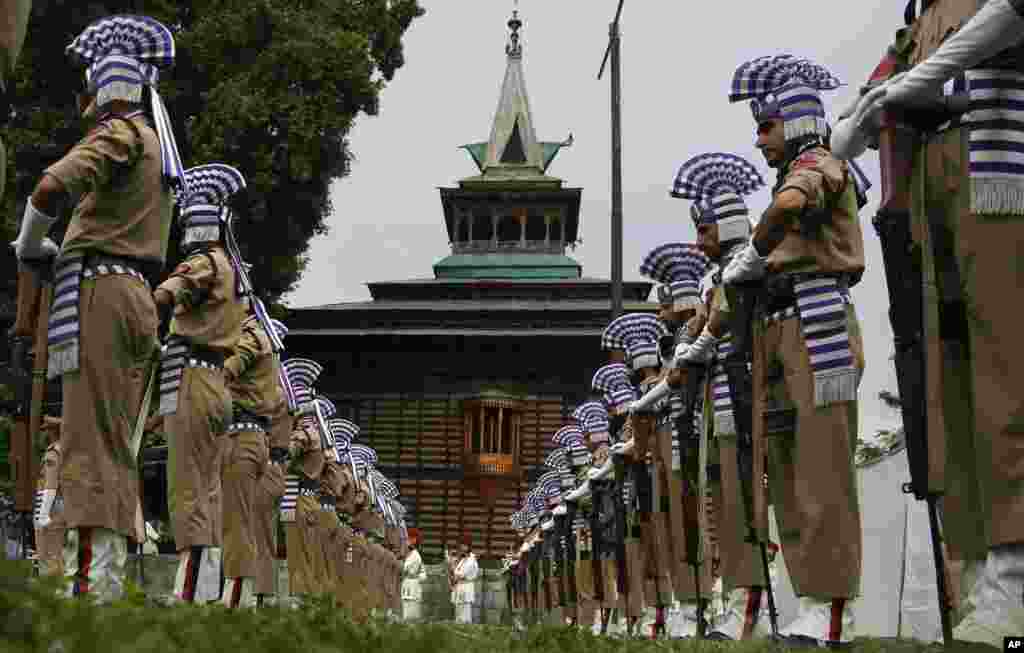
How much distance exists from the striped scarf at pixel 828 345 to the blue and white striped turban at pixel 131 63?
314 cm

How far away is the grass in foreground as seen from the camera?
2039 mm

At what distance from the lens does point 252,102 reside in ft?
64.9

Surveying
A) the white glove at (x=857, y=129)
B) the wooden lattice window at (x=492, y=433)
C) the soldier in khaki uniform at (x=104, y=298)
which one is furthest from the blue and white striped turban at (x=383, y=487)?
the white glove at (x=857, y=129)

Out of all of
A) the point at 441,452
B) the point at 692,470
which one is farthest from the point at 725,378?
the point at 441,452

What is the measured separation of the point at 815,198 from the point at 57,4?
15.8 meters

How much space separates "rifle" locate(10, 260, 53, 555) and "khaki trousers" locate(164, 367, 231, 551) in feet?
6.10

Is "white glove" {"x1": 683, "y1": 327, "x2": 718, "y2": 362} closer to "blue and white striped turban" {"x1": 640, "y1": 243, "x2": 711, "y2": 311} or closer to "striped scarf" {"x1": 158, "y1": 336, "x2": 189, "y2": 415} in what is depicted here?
"blue and white striped turban" {"x1": 640, "y1": 243, "x2": 711, "y2": 311}

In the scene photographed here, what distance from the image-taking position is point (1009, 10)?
4027 mm

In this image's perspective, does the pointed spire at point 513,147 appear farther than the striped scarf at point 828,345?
Yes

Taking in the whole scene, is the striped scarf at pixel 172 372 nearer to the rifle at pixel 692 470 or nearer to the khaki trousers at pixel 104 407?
the khaki trousers at pixel 104 407

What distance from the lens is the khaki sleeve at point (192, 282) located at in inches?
323

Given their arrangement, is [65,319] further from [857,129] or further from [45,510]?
[45,510]

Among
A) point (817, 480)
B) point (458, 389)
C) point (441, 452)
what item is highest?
point (458, 389)

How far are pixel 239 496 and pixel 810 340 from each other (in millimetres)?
5566
